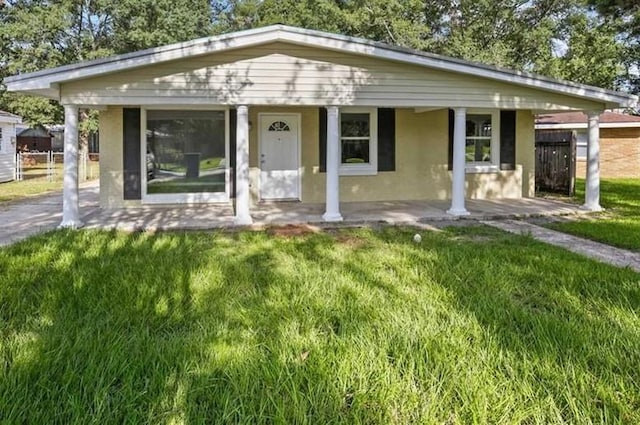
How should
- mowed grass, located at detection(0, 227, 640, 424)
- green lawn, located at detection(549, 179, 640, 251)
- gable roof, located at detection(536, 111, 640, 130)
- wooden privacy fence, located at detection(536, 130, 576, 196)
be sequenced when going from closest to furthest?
1. mowed grass, located at detection(0, 227, 640, 424)
2. green lawn, located at detection(549, 179, 640, 251)
3. wooden privacy fence, located at detection(536, 130, 576, 196)
4. gable roof, located at detection(536, 111, 640, 130)

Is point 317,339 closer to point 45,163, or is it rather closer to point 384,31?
point 384,31

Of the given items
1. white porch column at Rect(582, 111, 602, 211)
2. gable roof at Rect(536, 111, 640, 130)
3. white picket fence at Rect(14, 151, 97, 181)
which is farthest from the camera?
gable roof at Rect(536, 111, 640, 130)

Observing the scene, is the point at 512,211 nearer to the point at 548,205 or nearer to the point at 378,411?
the point at 548,205

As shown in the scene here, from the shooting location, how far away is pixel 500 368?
3.10m

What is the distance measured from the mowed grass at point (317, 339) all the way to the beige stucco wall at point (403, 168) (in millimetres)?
5033

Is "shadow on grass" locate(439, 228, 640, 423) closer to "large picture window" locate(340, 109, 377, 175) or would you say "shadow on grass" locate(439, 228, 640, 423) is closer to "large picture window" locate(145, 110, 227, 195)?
"large picture window" locate(340, 109, 377, 175)

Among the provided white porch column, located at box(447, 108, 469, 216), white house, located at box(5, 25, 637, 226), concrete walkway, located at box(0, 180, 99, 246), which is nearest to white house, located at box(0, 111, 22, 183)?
concrete walkway, located at box(0, 180, 99, 246)

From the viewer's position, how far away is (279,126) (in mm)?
11461

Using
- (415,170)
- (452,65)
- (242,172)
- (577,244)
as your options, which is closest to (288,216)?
(242,172)

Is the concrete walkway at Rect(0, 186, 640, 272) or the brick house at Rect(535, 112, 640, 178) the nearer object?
the concrete walkway at Rect(0, 186, 640, 272)

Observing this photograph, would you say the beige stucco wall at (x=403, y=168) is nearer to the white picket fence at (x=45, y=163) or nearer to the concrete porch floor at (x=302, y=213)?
the concrete porch floor at (x=302, y=213)

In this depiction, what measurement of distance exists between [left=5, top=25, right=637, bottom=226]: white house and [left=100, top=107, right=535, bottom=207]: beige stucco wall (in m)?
0.03

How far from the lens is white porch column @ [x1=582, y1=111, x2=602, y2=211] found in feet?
34.3

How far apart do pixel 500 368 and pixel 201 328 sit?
2073mm
